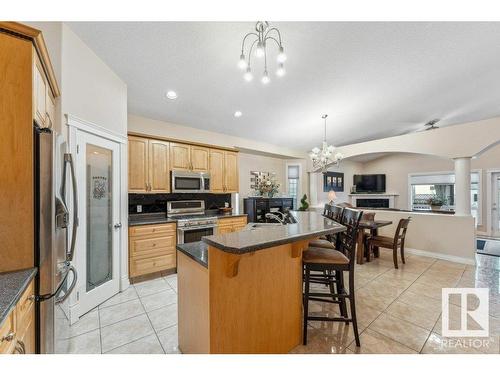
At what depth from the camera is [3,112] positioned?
1.17m

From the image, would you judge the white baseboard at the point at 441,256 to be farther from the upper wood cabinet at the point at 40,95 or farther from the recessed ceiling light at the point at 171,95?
the upper wood cabinet at the point at 40,95

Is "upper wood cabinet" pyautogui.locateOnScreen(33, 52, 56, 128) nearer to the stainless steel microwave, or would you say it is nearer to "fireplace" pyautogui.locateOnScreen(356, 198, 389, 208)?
the stainless steel microwave

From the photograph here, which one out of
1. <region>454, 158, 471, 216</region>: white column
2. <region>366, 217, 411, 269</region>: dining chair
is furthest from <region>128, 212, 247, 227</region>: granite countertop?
<region>454, 158, 471, 216</region>: white column

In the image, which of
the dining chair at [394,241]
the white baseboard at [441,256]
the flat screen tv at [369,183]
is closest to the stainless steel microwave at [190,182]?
the dining chair at [394,241]

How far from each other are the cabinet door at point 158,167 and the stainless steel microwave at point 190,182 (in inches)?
5.3

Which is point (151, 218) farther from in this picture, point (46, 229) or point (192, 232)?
point (46, 229)

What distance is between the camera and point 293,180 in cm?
640

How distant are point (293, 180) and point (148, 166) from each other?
421cm

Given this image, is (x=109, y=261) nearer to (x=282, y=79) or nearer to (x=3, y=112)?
(x=3, y=112)

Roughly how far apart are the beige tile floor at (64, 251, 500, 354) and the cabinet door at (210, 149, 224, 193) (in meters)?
1.88

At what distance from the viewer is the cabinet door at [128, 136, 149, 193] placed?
3.29 meters

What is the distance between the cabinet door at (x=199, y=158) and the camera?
4.04 m

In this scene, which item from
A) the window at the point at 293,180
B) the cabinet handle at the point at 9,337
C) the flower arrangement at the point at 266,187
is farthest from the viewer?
the window at the point at 293,180
